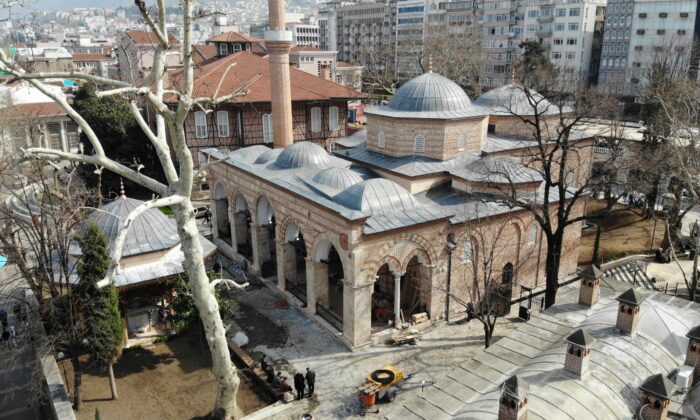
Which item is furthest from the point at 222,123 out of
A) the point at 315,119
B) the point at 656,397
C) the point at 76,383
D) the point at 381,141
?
the point at 656,397

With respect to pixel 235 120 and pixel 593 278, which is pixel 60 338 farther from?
pixel 235 120

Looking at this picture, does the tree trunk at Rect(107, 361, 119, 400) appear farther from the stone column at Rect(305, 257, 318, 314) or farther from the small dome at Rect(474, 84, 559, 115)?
the small dome at Rect(474, 84, 559, 115)

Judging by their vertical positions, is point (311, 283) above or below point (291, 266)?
above

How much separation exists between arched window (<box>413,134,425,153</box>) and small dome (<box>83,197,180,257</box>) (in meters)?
10.6

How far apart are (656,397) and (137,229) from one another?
15762 millimetres

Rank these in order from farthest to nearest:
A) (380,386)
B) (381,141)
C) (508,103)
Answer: (508,103) < (381,141) < (380,386)

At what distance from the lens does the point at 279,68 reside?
2780cm

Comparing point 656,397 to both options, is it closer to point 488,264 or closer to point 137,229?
point 488,264

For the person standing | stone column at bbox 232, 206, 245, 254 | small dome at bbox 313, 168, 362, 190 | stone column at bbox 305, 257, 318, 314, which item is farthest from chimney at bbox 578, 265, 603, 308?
stone column at bbox 232, 206, 245, 254

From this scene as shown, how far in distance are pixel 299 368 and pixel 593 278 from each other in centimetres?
939

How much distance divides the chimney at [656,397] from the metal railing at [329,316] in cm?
1080

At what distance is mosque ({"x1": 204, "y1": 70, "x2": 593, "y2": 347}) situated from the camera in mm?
18219

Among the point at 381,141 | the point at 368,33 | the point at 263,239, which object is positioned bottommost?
the point at 263,239

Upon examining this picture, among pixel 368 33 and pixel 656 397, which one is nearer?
pixel 656 397
